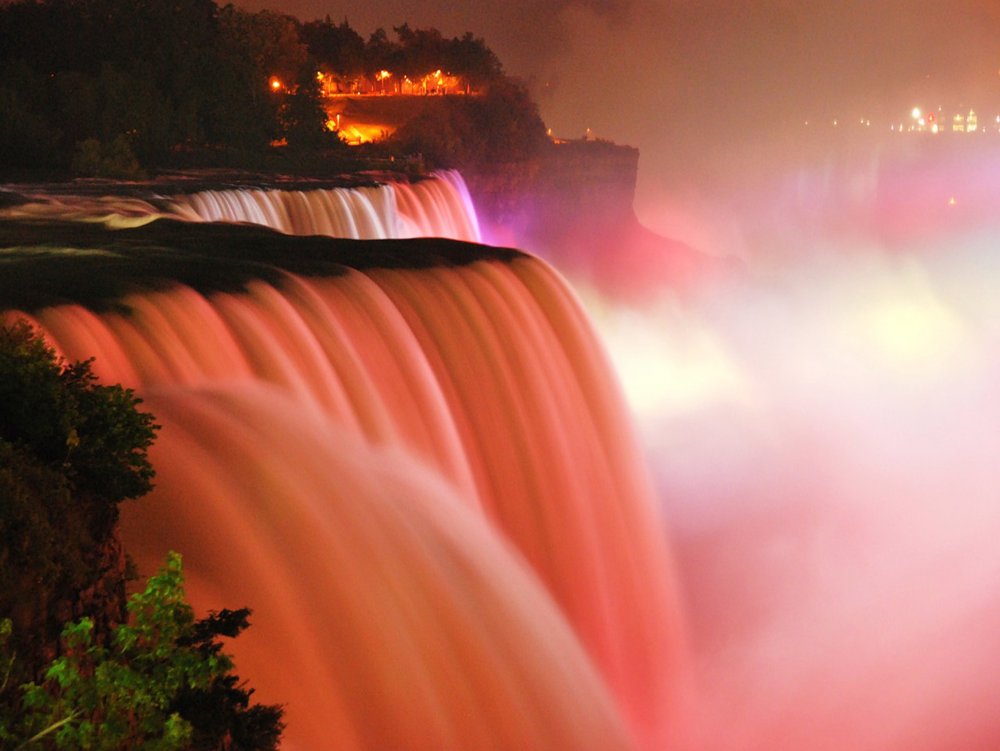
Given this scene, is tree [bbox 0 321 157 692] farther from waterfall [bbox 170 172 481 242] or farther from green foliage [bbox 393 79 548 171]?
green foliage [bbox 393 79 548 171]

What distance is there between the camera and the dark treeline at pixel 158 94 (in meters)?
25.6

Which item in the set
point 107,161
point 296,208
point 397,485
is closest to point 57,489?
point 397,485

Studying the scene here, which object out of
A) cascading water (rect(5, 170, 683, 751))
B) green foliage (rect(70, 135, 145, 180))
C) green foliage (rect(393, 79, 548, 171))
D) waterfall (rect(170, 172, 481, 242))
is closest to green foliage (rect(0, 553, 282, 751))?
cascading water (rect(5, 170, 683, 751))

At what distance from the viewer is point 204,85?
32.8m

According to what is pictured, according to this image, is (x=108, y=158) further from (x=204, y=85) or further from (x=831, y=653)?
(x=831, y=653)

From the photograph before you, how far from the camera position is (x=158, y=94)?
30.1 metres

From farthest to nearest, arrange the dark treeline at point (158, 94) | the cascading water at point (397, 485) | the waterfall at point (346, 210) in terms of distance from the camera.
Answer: the dark treeline at point (158, 94)
the waterfall at point (346, 210)
the cascading water at point (397, 485)

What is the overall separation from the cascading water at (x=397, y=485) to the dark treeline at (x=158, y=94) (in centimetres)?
1423

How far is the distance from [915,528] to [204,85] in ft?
77.9

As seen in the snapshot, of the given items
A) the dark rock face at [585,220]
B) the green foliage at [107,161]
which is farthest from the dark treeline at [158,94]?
the dark rock face at [585,220]

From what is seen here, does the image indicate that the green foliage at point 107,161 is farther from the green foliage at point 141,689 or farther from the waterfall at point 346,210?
the green foliage at point 141,689

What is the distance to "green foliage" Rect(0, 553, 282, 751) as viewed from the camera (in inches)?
139

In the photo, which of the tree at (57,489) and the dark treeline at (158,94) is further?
the dark treeline at (158,94)

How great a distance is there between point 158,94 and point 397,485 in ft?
81.7
